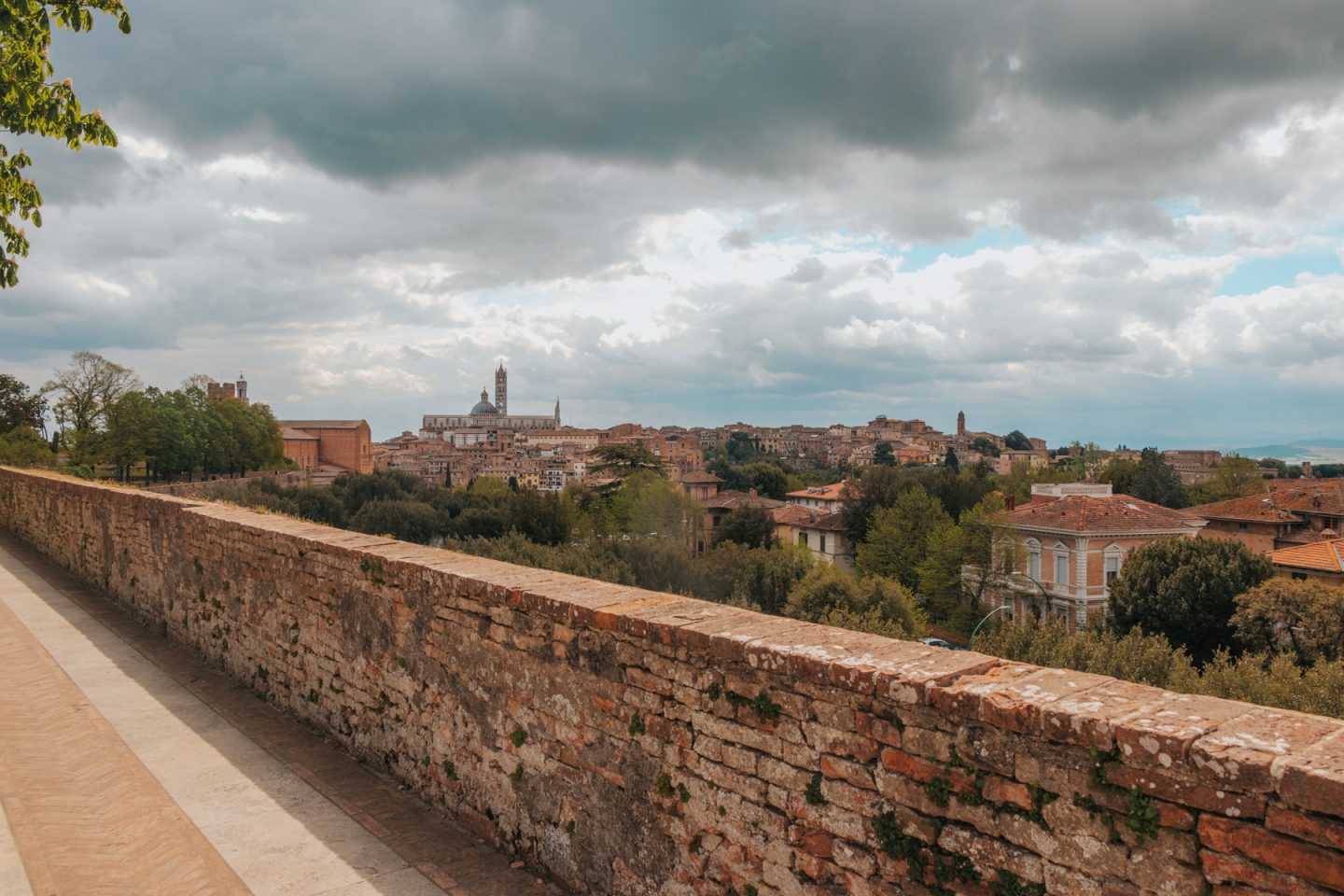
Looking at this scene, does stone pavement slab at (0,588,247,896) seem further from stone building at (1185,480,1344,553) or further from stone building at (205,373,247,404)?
stone building at (205,373,247,404)

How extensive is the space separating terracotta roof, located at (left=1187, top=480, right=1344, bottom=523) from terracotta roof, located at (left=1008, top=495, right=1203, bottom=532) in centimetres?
755

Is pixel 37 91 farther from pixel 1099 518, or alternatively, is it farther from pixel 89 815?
pixel 1099 518

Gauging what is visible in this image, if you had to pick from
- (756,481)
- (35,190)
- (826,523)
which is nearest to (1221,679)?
(35,190)

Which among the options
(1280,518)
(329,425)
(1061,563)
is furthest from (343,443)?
(1280,518)

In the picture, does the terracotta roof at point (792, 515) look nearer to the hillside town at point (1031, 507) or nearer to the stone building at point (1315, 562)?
the hillside town at point (1031, 507)

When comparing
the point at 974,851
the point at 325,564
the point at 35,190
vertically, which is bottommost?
the point at 974,851

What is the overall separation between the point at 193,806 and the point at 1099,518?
4576 centimetres

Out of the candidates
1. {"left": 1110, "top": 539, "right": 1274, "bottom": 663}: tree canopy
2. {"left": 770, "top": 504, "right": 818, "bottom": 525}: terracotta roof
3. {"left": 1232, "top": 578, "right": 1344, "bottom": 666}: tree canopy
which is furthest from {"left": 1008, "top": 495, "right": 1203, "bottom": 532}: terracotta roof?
{"left": 770, "top": 504, "right": 818, "bottom": 525}: terracotta roof

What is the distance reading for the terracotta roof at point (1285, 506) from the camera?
5088 cm

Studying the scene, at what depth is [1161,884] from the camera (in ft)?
7.40

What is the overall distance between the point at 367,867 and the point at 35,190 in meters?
7.88

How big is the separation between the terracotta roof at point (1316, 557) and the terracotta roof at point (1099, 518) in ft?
17.3

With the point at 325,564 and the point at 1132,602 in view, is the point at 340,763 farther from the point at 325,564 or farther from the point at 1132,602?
the point at 1132,602

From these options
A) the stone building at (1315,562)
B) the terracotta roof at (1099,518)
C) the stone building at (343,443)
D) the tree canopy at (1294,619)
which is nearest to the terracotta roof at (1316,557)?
the stone building at (1315,562)
